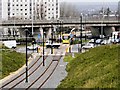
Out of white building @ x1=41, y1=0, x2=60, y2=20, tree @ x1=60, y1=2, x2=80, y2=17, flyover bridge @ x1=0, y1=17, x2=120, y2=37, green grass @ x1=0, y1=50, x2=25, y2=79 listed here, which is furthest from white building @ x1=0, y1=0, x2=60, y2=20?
green grass @ x1=0, y1=50, x2=25, y2=79

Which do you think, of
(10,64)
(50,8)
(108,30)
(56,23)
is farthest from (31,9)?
(10,64)

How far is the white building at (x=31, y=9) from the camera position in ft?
113

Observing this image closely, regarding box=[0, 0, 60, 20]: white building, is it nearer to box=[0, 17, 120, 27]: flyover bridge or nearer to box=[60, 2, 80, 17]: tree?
box=[60, 2, 80, 17]: tree

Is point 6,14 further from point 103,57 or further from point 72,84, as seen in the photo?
point 72,84

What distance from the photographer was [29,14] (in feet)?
117

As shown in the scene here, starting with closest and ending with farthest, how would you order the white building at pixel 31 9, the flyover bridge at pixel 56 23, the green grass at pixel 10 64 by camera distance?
the green grass at pixel 10 64
the flyover bridge at pixel 56 23
the white building at pixel 31 9

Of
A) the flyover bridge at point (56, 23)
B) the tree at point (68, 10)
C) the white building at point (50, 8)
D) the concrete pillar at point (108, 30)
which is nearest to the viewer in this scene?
the flyover bridge at point (56, 23)

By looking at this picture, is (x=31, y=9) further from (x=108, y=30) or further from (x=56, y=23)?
(x=108, y=30)

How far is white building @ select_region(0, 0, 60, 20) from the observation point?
34.6m

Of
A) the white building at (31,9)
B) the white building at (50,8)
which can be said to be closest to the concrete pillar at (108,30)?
the white building at (31,9)

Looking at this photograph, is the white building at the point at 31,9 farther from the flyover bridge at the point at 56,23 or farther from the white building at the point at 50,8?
the flyover bridge at the point at 56,23

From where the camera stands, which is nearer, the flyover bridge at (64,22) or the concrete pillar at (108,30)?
the flyover bridge at (64,22)

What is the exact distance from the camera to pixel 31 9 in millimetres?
34656

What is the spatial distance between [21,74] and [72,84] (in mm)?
2876
